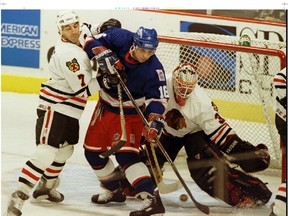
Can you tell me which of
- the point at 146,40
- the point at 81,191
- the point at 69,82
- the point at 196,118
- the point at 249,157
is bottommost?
the point at 81,191

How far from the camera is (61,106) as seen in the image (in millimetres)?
3709

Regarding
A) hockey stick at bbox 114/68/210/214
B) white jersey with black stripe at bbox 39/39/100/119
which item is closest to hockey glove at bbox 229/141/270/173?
hockey stick at bbox 114/68/210/214

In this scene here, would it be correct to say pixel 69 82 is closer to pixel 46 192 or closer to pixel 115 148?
pixel 115 148

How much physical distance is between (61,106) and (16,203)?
0.39m

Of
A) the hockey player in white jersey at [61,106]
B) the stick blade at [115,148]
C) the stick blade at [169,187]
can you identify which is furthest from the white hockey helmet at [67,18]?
the stick blade at [169,187]

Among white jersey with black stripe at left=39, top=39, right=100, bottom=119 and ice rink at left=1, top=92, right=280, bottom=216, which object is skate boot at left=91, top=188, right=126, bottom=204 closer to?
ice rink at left=1, top=92, right=280, bottom=216

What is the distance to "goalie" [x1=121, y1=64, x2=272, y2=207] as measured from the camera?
3.83m

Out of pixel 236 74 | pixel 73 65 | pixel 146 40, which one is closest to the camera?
pixel 146 40

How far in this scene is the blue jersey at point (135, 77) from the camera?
3.59 m

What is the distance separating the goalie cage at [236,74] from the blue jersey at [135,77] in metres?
0.50

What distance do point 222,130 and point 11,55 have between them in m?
1.58

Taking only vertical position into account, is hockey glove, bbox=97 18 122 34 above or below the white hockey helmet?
below

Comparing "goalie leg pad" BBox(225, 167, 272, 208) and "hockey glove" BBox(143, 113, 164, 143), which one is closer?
"hockey glove" BBox(143, 113, 164, 143)

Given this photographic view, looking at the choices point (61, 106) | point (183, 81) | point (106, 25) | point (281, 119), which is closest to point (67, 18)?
point (106, 25)
